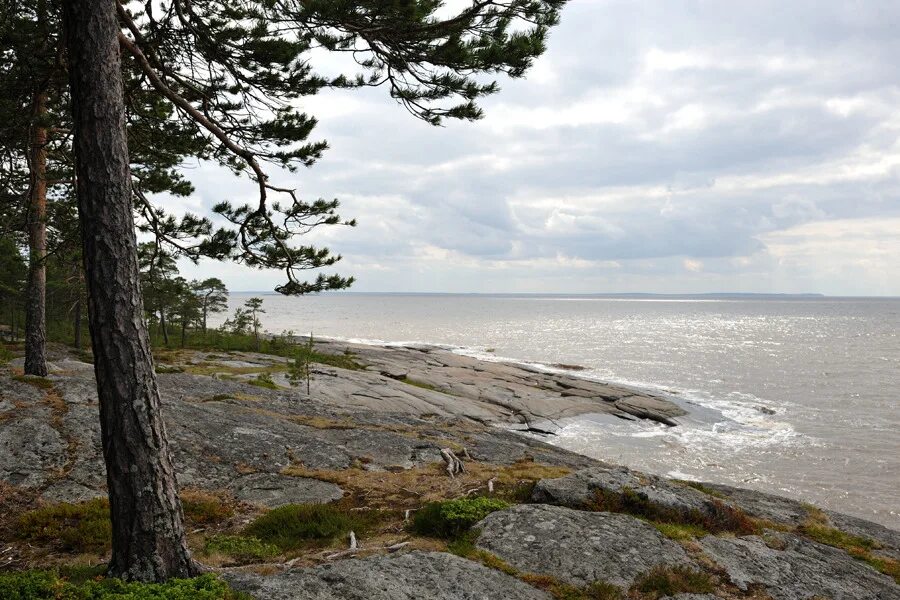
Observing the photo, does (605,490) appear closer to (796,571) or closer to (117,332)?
(796,571)

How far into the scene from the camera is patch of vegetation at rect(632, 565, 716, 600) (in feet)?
20.7

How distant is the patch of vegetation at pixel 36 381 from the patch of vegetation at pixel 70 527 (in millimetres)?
6572

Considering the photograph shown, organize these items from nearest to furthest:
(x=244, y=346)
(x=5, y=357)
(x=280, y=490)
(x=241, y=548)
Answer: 1. (x=241, y=548)
2. (x=280, y=490)
3. (x=5, y=357)
4. (x=244, y=346)

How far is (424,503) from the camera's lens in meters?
9.81

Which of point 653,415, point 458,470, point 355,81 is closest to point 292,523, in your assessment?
point 458,470

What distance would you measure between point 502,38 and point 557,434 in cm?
2526

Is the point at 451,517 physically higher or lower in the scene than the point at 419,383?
higher

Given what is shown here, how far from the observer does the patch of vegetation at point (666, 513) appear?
28.2 ft

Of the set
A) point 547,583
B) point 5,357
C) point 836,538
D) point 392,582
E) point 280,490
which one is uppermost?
→ point 5,357

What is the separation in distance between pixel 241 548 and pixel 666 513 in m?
6.69

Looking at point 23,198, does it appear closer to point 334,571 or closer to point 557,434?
point 334,571

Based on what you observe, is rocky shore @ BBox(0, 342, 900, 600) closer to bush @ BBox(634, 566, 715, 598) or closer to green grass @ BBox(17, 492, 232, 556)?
bush @ BBox(634, 566, 715, 598)

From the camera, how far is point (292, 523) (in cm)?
800

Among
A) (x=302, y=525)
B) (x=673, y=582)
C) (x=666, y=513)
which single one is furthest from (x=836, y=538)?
(x=302, y=525)
